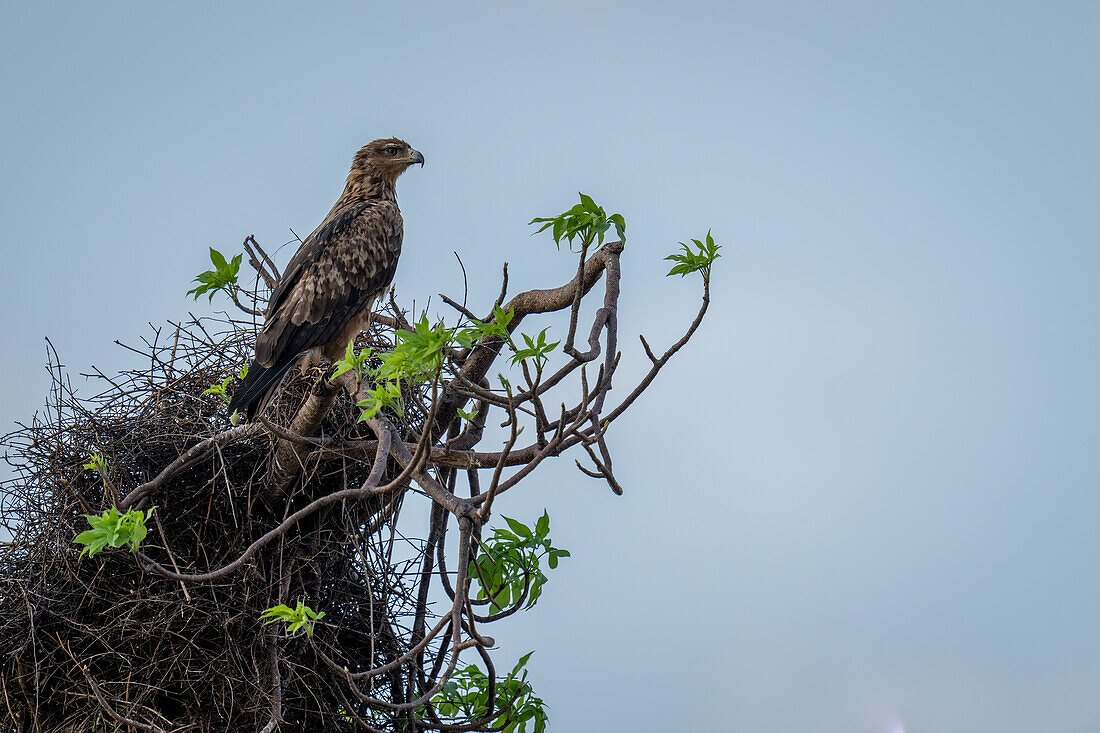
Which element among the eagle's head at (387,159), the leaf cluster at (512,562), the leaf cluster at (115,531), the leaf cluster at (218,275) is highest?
the eagle's head at (387,159)

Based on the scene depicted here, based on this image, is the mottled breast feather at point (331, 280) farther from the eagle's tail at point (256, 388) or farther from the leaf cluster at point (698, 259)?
the leaf cluster at point (698, 259)

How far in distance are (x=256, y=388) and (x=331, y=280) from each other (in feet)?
1.77

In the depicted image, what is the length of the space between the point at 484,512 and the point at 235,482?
1.18 metres

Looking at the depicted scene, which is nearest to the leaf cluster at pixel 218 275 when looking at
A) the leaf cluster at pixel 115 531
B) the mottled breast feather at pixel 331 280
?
the mottled breast feather at pixel 331 280

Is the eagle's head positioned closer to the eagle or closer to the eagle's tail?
the eagle

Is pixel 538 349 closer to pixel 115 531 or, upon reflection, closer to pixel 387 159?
pixel 115 531

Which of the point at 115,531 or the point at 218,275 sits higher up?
the point at 218,275

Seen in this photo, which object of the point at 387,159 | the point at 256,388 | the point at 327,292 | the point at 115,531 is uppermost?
the point at 387,159

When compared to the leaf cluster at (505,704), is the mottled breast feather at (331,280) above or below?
above

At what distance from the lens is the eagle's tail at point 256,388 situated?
2611 mm

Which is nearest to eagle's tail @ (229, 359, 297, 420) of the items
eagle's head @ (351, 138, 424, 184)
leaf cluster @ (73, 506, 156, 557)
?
leaf cluster @ (73, 506, 156, 557)

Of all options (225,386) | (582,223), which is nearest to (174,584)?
(225,386)

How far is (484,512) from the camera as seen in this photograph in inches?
76.2

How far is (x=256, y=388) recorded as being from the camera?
2.63 m
